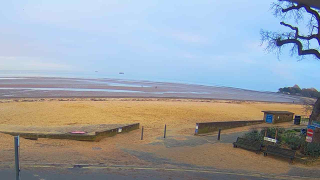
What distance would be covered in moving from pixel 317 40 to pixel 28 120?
59.5 ft

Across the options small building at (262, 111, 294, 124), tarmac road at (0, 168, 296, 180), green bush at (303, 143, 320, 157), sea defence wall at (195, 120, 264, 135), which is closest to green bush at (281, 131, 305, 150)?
green bush at (303, 143, 320, 157)

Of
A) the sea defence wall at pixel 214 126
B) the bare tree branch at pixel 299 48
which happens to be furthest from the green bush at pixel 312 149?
the sea defence wall at pixel 214 126

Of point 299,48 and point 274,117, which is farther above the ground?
point 299,48

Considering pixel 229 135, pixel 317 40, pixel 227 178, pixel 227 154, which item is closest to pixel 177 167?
pixel 227 178

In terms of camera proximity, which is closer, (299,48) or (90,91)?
(299,48)

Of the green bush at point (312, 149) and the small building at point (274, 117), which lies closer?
the green bush at point (312, 149)

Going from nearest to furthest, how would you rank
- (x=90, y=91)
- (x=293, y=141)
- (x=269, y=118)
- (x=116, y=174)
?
1. (x=116, y=174)
2. (x=293, y=141)
3. (x=269, y=118)
4. (x=90, y=91)

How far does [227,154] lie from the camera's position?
1052cm

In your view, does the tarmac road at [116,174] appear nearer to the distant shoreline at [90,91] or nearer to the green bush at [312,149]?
the green bush at [312,149]

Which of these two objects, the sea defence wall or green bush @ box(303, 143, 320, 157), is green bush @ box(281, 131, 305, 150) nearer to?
green bush @ box(303, 143, 320, 157)

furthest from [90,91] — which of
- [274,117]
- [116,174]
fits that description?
[116,174]

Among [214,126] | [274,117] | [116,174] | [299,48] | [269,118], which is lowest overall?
[116,174]

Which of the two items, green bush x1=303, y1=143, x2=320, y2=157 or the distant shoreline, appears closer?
green bush x1=303, y1=143, x2=320, y2=157

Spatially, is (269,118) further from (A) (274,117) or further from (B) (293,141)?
(B) (293,141)
